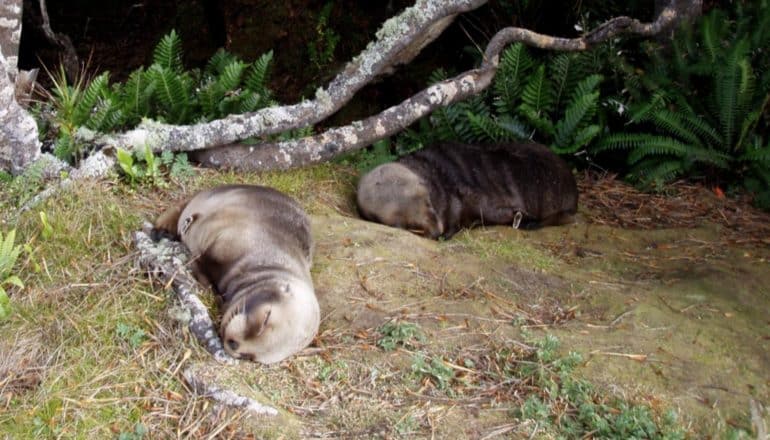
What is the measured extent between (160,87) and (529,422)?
15.8ft

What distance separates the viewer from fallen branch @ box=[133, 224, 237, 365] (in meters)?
5.00

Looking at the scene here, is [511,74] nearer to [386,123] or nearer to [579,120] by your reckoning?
[579,120]

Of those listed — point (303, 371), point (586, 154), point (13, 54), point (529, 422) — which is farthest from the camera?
point (586, 154)

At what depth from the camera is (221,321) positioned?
201 inches

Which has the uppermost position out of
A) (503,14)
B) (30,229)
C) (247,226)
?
(503,14)

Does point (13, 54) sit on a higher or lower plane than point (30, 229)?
higher

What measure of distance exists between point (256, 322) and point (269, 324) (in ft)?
0.29

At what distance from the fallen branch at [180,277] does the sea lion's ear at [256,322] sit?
22 centimetres

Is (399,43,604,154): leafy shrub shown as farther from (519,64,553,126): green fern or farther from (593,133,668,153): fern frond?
(593,133,668,153): fern frond

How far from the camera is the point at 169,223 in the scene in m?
6.26

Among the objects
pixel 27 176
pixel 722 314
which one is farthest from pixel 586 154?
pixel 27 176

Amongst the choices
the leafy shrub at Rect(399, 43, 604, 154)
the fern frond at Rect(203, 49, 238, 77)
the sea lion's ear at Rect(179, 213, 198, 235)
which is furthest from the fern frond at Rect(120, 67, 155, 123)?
the leafy shrub at Rect(399, 43, 604, 154)

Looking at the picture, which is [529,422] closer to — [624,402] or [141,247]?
[624,402]

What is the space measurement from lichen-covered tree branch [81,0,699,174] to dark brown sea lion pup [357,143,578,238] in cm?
48
